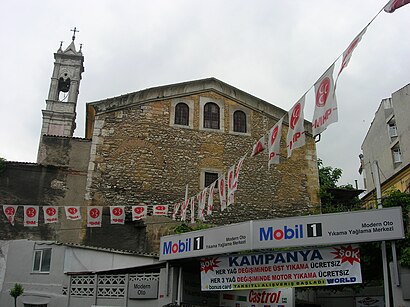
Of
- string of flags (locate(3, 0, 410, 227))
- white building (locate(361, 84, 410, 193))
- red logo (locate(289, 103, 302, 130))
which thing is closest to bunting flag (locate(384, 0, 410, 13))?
string of flags (locate(3, 0, 410, 227))

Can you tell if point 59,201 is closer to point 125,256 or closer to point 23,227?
point 23,227

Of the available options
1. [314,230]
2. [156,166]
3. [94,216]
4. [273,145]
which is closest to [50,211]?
[94,216]

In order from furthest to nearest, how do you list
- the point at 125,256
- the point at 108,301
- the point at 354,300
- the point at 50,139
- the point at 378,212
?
the point at 50,139, the point at 354,300, the point at 125,256, the point at 108,301, the point at 378,212

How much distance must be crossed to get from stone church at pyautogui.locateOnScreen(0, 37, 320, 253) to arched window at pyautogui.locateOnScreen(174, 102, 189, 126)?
0.05m

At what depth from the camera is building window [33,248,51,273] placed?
15.6 m

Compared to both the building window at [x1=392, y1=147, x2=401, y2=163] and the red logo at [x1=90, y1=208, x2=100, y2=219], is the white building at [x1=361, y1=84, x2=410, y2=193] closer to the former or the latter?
the building window at [x1=392, y1=147, x2=401, y2=163]

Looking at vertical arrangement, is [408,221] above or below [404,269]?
above

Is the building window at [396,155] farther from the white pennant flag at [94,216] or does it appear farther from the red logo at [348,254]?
the red logo at [348,254]

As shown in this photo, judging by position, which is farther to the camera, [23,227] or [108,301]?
[23,227]

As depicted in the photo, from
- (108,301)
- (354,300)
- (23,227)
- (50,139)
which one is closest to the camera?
(108,301)

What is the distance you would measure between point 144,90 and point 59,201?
6337 mm

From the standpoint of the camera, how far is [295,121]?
10.9 m

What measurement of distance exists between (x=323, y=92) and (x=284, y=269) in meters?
3.97

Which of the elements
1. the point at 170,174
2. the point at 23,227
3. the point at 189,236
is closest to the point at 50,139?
the point at 23,227
